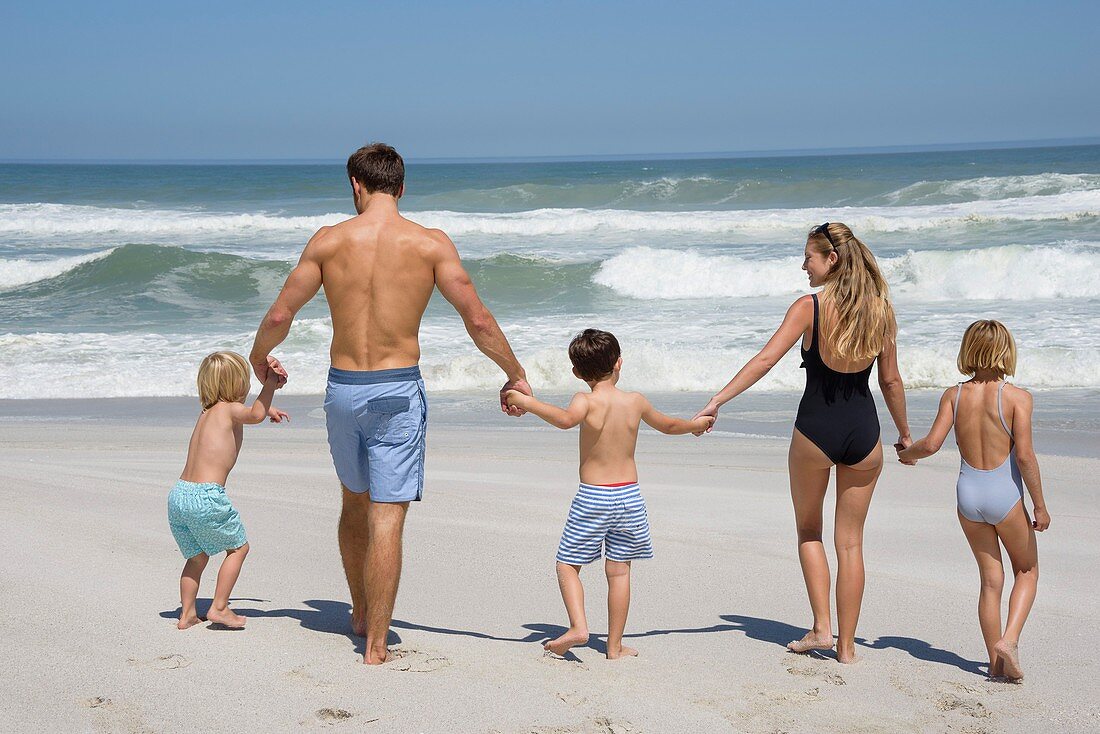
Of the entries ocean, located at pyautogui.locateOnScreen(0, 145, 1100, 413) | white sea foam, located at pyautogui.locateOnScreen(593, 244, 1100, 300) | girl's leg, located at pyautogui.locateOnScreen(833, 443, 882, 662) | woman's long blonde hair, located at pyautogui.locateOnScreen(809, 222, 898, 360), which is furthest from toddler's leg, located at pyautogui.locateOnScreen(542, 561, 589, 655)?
white sea foam, located at pyautogui.locateOnScreen(593, 244, 1100, 300)

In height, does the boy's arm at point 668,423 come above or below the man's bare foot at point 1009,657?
above

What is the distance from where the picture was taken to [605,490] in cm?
375

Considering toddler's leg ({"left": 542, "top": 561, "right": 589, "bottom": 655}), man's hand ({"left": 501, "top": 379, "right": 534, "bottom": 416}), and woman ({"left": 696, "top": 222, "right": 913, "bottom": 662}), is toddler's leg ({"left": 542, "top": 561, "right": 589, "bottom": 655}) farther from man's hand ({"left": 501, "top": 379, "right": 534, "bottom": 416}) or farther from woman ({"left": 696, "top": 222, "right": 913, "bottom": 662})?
woman ({"left": 696, "top": 222, "right": 913, "bottom": 662})

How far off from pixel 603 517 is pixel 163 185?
52.5 meters

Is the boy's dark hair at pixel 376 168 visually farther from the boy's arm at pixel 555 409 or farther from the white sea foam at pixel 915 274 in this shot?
the white sea foam at pixel 915 274

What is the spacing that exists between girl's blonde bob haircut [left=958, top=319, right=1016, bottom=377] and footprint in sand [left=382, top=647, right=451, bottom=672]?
212 cm

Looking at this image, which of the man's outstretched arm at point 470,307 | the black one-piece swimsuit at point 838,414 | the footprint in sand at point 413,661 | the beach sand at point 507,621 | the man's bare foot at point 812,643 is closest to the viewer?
the beach sand at point 507,621

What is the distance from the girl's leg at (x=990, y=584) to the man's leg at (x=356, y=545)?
7.19 ft

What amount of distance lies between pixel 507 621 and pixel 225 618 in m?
1.11

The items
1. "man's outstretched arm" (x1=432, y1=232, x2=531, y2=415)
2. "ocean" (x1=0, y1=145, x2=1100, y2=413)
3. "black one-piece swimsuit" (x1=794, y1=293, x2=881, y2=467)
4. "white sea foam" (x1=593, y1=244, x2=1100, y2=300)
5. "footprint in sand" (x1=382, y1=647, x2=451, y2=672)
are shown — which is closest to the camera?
"footprint in sand" (x1=382, y1=647, x2=451, y2=672)

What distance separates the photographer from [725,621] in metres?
4.32

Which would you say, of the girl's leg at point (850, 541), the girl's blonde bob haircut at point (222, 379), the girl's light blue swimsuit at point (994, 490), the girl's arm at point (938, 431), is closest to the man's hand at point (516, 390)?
the girl's blonde bob haircut at point (222, 379)

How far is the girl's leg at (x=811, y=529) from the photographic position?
3844 mm

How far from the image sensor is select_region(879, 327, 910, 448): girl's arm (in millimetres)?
3799
